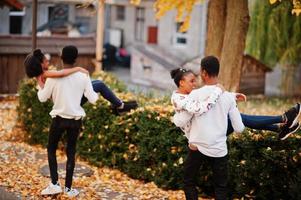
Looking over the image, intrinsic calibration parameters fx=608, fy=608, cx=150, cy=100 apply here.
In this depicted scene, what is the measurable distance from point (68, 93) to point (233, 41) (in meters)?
4.69

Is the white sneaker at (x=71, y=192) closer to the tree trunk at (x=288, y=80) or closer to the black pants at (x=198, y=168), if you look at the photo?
the black pants at (x=198, y=168)

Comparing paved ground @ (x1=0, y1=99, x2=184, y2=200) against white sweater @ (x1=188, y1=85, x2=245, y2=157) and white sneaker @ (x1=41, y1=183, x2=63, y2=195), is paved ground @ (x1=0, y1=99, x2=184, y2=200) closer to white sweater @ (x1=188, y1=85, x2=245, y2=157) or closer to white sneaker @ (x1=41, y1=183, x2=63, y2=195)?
white sneaker @ (x1=41, y1=183, x2=63, y2=195)

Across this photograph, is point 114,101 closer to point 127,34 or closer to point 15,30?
point 15,30

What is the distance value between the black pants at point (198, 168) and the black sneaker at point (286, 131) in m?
0.89

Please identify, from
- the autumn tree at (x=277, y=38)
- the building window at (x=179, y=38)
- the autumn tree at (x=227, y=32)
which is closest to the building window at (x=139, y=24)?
the building window at (x=179, y=38)

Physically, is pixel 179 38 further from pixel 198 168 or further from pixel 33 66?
pixel 198 168

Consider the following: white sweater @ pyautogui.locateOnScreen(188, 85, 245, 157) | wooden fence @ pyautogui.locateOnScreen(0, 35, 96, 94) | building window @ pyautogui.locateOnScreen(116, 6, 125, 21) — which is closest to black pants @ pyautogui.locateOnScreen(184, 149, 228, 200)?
white sweater @ pyautogui.locateOnScreen(188, 85, 245, 157)

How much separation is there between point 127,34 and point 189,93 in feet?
84.9

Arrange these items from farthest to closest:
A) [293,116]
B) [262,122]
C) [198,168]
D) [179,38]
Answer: [179,38] < [262,122] < [293,116] < [198,168]

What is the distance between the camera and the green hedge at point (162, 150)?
23.0 ft

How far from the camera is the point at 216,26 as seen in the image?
1139cm

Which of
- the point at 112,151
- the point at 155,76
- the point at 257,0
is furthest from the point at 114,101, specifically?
the point at 155,76

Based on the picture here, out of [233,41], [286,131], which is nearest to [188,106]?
[286,131]

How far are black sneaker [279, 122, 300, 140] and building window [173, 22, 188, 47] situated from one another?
2053cm
